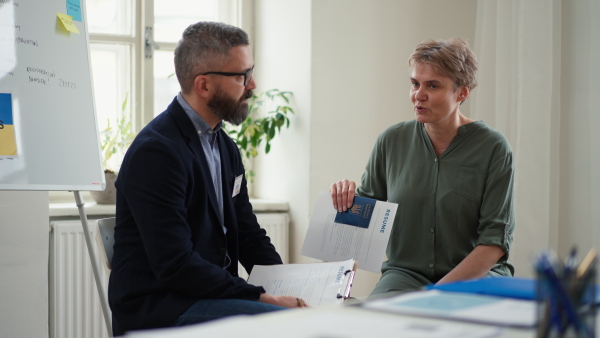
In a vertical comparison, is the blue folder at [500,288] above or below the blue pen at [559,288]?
below

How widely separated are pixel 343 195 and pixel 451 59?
57cm

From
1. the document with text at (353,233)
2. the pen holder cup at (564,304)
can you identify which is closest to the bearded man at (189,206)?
the document with text at (353,233)

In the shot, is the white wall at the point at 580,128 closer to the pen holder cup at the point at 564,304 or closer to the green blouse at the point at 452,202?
the green blouse at the point at 452,202

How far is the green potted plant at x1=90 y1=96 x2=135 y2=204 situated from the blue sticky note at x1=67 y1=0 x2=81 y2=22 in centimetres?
83

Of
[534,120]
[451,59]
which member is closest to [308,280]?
[451,59]

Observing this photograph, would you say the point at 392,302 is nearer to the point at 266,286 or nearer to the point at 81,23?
the point at 266,286

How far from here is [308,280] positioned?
5.93 feet

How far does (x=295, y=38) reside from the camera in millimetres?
3359

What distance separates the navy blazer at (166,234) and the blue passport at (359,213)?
1.42ft

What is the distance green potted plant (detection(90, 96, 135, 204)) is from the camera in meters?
3.16

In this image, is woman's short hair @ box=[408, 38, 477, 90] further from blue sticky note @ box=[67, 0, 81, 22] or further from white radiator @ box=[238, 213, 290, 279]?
white radiator @ box=[238, 213, 290, 279]

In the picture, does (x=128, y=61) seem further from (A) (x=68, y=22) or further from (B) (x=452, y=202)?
(B) (x=452, y=202)

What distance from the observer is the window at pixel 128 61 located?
11.4 feet

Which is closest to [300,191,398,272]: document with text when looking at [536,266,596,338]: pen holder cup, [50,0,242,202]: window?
[536,266,596,338]: pen holder cup
